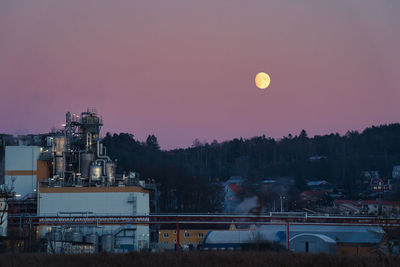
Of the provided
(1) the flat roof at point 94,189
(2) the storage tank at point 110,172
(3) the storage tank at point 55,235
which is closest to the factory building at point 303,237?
(1) the flat roof at point 94,189

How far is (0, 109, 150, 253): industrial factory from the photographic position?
53125 mm

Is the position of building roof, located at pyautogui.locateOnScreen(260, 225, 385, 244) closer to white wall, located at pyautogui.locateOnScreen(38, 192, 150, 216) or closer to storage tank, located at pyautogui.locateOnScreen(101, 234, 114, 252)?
white wall, located at pyautogui.locateOnScreen(38, 192, 150, 216)

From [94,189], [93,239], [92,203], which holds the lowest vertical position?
[93,239]

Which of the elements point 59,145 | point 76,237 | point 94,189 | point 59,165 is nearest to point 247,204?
point 59,145

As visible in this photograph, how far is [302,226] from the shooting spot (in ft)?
176

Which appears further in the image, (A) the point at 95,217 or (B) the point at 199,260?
(A) the point at 95,217

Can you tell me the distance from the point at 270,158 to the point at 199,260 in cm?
13795

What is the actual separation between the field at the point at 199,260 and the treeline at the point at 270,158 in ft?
222

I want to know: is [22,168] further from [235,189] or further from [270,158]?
[270,158]

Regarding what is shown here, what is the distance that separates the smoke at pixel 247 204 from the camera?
94688 millimetres

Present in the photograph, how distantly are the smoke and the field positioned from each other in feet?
197

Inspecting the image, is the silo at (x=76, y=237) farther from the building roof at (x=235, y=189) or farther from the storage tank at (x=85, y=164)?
the building roof at (x=235, y=189)

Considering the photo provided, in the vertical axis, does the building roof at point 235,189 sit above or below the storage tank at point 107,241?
above

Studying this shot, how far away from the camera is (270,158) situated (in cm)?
16875
